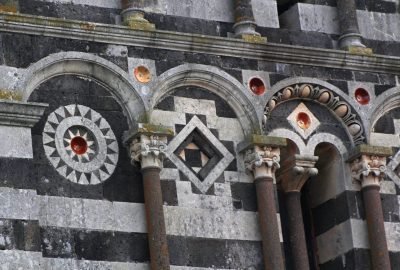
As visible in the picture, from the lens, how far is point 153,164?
24.9m

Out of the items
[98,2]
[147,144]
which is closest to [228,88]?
[147,144]

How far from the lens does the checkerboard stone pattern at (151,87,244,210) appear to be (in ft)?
82.7

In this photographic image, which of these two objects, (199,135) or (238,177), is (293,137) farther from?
(199,135)

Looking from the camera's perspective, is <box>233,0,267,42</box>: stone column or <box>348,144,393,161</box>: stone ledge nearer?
<box>233,0,267,42</box>: stone column

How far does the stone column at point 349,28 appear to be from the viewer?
27.1 metres

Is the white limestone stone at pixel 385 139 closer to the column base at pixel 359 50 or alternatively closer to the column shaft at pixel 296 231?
the column base at pixel 359 50

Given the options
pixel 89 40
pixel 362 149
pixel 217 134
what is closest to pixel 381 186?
pixel 362 149

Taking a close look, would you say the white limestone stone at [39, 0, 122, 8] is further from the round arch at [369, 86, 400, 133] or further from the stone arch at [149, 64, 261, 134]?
the round arch at [369, 86, 400, 133]

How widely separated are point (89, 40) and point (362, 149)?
12.6 ft

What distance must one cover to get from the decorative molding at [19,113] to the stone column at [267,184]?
2871 mm

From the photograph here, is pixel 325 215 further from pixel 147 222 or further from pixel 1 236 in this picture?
pixel 1 236

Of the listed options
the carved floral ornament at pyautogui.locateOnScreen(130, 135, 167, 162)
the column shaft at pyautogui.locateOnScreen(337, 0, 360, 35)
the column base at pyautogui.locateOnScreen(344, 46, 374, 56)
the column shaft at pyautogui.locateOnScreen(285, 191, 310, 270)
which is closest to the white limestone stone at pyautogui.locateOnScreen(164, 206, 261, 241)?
the carved floral ornament at pyautogui.locateOnScreen(130, 135, 167, 162)

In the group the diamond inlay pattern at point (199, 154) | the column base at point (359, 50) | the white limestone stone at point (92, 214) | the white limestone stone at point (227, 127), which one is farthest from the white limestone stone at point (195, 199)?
the column base at point (359, 50)

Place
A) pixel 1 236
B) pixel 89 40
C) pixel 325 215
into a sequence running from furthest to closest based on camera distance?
1. pixel 325 215
2. pixel 89 40
3. pixel 1 236
